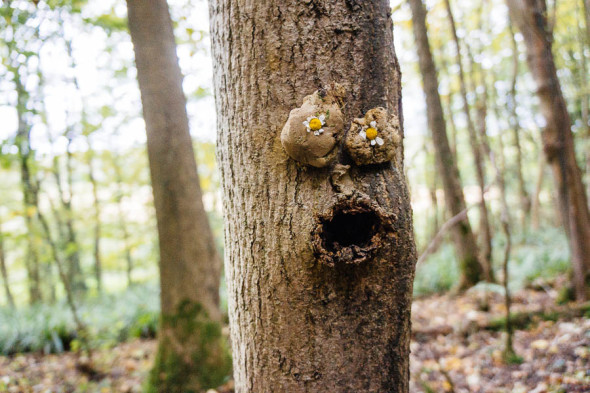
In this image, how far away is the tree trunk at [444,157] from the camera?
6.68 m

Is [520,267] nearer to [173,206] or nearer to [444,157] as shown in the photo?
[444,157]

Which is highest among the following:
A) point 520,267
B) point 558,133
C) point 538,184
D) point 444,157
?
point 444,157

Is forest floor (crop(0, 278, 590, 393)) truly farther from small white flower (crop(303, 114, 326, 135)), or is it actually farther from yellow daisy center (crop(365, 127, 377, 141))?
small white flower (crop(303, 114, 326, 135))

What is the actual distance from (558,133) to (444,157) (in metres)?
2.38

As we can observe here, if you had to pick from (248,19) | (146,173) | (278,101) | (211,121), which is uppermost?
(211,121)

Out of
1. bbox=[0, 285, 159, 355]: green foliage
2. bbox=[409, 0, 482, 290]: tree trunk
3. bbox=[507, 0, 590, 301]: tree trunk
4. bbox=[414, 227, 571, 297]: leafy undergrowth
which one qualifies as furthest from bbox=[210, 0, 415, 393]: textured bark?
bbox=[409, 0, 482, 290]: tree trunk

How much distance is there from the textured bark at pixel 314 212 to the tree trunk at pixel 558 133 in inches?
176

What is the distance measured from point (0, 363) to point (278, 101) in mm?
7283

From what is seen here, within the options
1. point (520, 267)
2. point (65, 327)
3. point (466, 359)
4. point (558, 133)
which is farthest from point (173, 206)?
point (520, 267)

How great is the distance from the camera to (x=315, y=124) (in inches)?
39.5

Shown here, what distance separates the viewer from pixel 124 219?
13.9 meters

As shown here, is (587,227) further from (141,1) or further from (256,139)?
(141,1)

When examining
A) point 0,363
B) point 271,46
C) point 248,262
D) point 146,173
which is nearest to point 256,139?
point 271,46

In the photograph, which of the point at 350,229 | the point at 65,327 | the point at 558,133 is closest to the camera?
the point at 350,229
